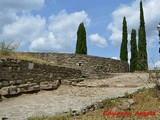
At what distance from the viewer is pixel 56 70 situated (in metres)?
16.3

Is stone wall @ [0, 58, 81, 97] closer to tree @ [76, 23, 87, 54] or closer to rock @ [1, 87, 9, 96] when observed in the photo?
rock @ [1, 87, 9, 96]

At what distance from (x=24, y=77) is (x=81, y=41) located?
18.2 metres

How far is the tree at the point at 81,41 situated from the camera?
31.1 m

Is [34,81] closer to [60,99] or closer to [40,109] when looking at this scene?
[60,99]

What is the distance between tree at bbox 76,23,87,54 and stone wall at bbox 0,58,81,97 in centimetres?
1481

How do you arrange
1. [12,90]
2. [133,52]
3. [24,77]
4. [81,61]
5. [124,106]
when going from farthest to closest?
[133,52] → [81,61] → [24,77] → [12,90] → [124,106]

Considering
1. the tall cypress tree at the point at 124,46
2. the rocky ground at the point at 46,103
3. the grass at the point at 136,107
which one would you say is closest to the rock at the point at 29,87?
the rocky ground at the point at 46,103

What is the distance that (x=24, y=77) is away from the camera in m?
13.4

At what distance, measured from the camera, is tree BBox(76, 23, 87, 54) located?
31.1 metres

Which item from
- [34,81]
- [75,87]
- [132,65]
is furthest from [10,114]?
[132,65]

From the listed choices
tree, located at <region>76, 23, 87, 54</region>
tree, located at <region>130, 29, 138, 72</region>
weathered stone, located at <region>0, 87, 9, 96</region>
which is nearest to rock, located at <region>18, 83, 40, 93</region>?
weathered stone, located at <region>0, 87, 9, 96</region>

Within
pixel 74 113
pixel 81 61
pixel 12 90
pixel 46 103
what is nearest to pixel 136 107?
pixel 74 113

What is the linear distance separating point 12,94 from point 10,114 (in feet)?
10.4

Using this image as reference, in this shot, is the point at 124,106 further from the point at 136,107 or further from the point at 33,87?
the point at 33,87
